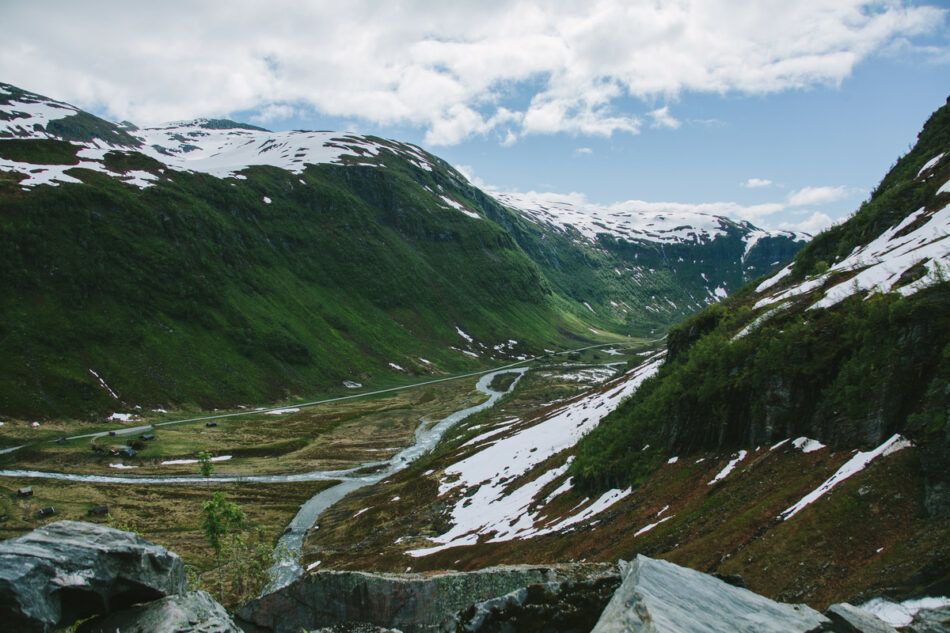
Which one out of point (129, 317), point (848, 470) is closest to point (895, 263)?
point (848, 470)

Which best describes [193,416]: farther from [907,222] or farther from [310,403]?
[907,222]

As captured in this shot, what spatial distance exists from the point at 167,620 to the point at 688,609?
43.2 feet

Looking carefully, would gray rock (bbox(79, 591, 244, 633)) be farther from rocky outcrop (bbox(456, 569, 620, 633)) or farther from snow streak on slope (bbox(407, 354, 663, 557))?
snow streak on slope (bbox(407, 354, 663, 557))

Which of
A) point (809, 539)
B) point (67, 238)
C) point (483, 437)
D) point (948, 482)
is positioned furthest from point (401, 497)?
point (67, 238)

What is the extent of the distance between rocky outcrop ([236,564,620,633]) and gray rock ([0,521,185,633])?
380 centimetres

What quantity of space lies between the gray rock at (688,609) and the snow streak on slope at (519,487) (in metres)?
28.7

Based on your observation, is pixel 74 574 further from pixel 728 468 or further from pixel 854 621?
pixel 728 468

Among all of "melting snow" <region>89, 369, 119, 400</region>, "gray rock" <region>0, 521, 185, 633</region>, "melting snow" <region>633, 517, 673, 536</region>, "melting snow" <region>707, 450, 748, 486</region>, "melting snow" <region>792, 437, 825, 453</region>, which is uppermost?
"melting snow" <region>89, 369, 119, 400</region>

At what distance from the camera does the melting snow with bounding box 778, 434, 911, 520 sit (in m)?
21.0

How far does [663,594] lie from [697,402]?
103ft

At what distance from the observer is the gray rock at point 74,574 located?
11234mm

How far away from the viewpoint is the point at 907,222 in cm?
4531

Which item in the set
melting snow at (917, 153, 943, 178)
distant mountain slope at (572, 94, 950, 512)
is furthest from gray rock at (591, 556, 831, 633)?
melting snow at (917, 153, 943, 178)

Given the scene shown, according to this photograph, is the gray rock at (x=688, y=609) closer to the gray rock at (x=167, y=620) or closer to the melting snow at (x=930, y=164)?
the gray rock at (x=167, y=620)
